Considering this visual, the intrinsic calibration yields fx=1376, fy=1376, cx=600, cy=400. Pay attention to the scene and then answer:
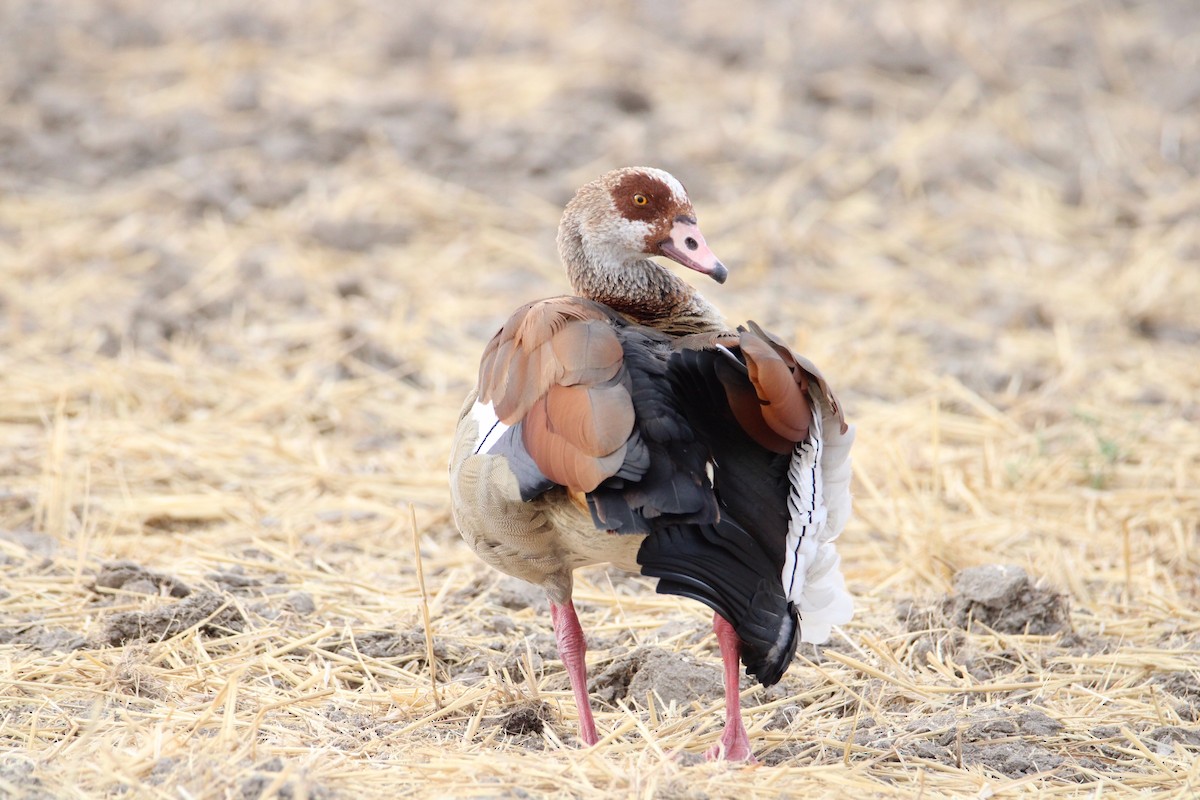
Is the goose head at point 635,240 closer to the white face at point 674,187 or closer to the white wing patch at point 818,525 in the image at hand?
the white face at point 674,187

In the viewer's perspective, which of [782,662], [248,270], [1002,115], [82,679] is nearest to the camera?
[782,662]

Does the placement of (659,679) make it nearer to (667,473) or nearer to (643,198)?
(667,473)

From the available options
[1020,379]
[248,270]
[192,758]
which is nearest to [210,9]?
[248,270]

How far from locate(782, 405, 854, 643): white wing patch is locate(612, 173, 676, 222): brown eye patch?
2.81ft

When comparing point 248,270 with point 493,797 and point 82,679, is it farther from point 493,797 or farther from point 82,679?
point 493,797

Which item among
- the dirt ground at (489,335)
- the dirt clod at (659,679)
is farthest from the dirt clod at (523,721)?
the dirt clod at (659,679)

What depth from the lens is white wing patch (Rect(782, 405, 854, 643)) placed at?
3.10 m

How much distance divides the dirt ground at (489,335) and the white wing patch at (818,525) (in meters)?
0.36

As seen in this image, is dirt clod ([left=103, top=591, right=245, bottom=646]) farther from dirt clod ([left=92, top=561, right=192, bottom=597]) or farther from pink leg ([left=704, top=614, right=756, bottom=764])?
pink leg ([left=704, top=614, right=756, bottom=764])

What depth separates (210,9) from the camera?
1044cm

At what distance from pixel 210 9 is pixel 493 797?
896cm

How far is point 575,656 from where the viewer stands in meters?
3.41

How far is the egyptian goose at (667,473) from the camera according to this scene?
9.54 ft

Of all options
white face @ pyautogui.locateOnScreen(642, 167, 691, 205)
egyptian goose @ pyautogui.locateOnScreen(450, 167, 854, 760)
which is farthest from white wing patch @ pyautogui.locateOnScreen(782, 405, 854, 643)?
white face @ pyautogui.locateOnScreen(642, 167, 691, 205)
